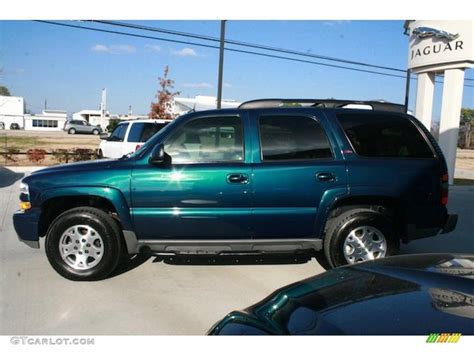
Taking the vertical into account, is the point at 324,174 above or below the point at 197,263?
above

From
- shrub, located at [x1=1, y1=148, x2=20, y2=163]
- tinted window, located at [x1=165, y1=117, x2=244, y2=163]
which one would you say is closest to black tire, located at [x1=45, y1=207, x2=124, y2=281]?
tinted window, located at [x1=165, y1=117, x2=244, y2=163]

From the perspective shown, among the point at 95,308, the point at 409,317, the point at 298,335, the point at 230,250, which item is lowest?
the point at 95,308

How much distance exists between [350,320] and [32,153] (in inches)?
664

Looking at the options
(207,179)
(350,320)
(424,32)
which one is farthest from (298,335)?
(424,32)

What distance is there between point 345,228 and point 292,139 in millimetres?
1152

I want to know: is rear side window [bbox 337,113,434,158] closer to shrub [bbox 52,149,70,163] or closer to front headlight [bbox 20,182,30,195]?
front headlight [bbox 20,182,30,195]

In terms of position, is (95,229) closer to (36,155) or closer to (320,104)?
(320,104)

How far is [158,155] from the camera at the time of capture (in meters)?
4.53

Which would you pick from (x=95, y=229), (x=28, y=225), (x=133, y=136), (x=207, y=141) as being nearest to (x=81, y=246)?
(x=95, y=229)

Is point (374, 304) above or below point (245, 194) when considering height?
below

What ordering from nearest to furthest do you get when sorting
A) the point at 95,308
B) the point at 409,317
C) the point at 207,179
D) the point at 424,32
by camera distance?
1. the point at 409,317
2. the point at 95,308
3. the point at 207,179
4. the point at 424,32

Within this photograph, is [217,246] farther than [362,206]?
No

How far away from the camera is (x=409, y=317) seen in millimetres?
2008

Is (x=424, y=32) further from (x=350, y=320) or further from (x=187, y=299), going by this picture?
(x=350, y=320)
